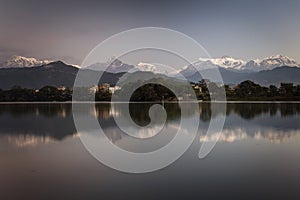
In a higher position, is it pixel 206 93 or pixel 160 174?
pixel 206 93

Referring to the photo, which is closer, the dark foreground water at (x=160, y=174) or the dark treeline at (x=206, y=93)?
the dark foreground water at (x=160, y=174)

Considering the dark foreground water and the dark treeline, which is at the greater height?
the dark treeline

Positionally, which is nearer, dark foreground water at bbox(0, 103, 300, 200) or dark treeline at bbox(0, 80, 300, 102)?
dark foreground water at bbox(0, 103, 300, 200)

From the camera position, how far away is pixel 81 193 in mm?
5262

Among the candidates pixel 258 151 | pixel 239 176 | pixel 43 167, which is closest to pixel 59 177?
pixel 43 167

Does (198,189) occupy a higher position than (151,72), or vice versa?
(151,72)

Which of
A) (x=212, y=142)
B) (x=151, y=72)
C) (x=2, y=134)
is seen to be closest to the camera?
(x=212, y=142)

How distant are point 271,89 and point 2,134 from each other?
192ft

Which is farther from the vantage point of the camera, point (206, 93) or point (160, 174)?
point (206, 93)

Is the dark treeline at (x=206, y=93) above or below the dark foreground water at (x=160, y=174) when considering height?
above

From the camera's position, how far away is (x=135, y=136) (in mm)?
12156

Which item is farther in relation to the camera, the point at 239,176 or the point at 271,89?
the point at 271,89

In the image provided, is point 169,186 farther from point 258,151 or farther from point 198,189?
point 258,151

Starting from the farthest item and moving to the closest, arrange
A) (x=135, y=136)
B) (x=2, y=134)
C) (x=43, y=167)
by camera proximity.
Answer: (x=2, y=134) < (x=135, y=136) < (x=43, y=167)
